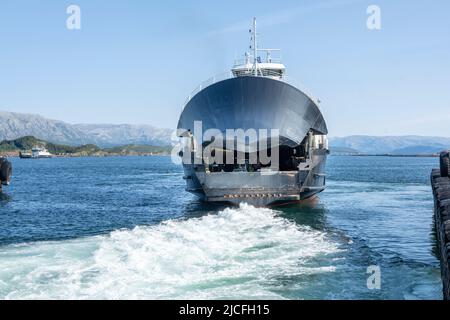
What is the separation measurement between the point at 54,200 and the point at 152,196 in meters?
7.59

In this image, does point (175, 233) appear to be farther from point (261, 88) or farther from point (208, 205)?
point (261, 88)

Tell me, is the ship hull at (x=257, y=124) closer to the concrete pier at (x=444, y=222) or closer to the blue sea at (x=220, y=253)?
the blue sea at (x=220, y=253)

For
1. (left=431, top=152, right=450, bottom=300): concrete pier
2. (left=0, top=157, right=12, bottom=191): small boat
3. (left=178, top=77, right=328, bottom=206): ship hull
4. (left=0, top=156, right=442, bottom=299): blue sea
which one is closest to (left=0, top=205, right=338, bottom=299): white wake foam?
(left=0, top=156, right=442, bottom=299): blue sea

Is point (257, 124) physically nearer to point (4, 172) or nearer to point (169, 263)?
point (169, 263)

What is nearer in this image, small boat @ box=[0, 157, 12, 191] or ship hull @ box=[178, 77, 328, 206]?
ship hull @ box=[178, 77, 328, 206]

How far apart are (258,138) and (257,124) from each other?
769mm

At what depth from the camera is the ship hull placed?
2436 centimetres

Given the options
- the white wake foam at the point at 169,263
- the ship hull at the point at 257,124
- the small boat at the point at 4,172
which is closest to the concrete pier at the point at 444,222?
the white wake foam at the point at 169,263

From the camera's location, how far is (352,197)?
3700cm

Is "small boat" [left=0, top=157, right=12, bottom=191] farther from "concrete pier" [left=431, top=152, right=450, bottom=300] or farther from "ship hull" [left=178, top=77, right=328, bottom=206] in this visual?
"concrete pier" [left=431, top=152, right=450, bottom=300]

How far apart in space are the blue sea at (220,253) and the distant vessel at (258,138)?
1171 mm

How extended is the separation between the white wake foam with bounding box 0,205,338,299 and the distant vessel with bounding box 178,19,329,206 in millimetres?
4228
